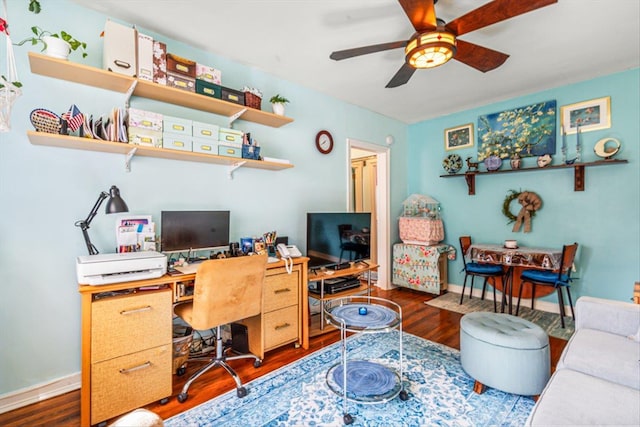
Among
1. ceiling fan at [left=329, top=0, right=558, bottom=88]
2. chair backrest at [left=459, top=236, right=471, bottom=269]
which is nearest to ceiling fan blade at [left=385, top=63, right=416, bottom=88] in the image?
ceiling fan at [left=329, top=0, right=558, bottom=88]

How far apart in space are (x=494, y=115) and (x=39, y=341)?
5.01m

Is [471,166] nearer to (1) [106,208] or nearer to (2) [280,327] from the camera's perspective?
(2) [280,327]

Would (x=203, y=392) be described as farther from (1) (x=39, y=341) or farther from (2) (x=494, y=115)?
(2) (x=494, y=115)

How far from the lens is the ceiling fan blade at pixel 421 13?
156cm

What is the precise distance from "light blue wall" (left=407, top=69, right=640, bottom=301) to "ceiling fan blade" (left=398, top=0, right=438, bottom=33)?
2639 mm

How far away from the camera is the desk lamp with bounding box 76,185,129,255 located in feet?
5.74

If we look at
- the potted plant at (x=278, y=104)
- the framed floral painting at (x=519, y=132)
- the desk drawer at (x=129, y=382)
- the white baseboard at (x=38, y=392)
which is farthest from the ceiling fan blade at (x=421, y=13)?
the white baseboard at (x=38, y=392)

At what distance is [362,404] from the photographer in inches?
69.4

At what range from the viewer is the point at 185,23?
2.15m

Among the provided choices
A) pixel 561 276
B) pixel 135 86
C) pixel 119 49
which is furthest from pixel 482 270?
pixel 119 49

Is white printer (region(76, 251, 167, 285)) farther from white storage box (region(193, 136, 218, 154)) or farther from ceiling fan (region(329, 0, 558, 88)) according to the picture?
ceiling fan (region(329, 0, 558, 88))

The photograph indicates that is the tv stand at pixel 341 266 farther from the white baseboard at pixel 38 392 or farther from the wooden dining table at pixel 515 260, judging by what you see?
the white baseboard at pixel 38 392

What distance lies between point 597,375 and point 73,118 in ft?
10.4

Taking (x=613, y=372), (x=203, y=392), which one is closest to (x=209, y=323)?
(x=203, y=392)
